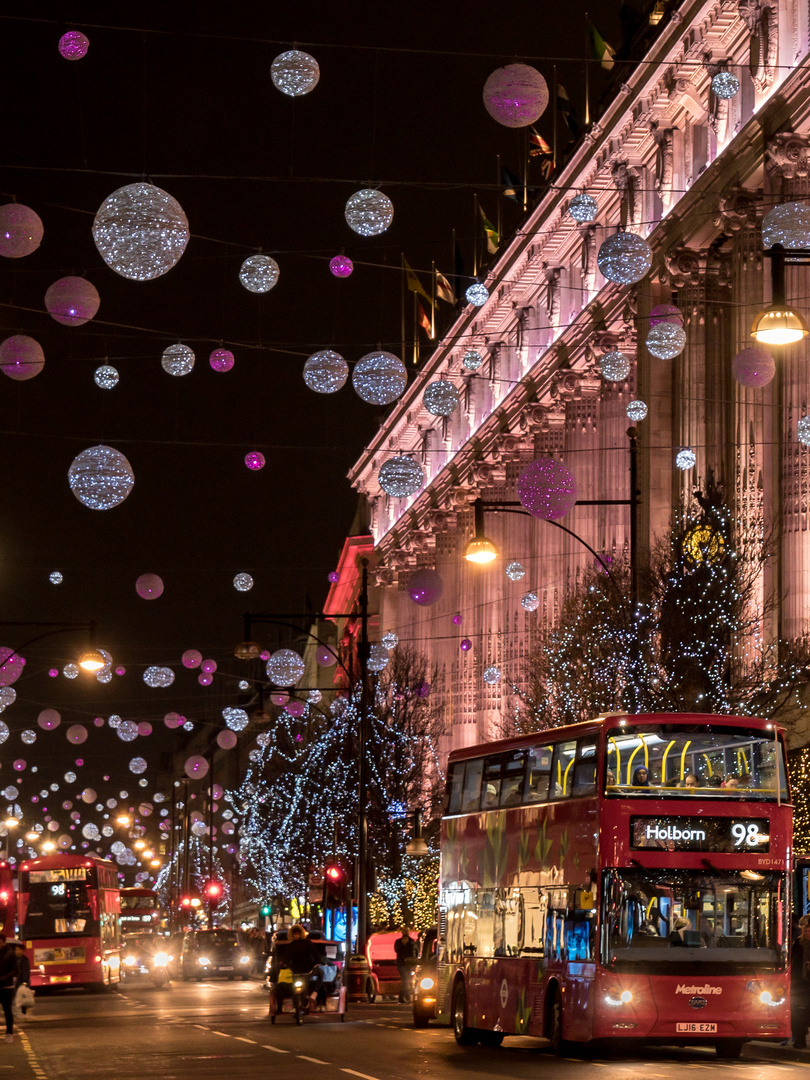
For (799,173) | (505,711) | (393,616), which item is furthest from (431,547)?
(799,173)

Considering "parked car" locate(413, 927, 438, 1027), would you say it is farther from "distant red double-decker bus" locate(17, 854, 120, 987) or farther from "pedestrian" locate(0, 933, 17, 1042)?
"distant red double-decker bus" locate(17, 854, 120, 987)

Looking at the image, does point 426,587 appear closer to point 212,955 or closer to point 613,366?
point 613,366

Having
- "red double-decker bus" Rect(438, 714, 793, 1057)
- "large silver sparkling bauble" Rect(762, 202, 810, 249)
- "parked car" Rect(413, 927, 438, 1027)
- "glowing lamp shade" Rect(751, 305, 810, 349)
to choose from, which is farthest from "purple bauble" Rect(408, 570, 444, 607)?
"glowing lamp shade" Rect(751, 305, 810, 349)

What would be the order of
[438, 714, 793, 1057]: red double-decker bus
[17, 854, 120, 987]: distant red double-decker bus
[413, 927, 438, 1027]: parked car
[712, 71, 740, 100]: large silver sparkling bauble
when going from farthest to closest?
[17, 854, 120, 987]: distant red double-decker bus < [712, 71, 740, 100]: large silver sparkling bauble < [413, 927, 438, 1027]: parked car < [438, 714, 793, 1057]: red double-decker bus

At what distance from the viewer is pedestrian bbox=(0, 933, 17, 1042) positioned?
2517cm

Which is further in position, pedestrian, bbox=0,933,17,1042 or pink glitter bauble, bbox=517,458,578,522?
pink glitter bauble, bbox=517,458,578,522

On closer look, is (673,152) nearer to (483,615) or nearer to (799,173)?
(799,173)

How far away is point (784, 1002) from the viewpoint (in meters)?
20.5

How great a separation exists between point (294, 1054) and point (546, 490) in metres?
9.88

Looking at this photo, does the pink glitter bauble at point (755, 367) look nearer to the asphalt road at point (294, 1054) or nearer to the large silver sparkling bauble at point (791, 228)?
the large silver sparkling bauble at point (791, 228)

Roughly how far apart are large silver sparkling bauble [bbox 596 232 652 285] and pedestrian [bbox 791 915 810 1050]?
28.2 feet

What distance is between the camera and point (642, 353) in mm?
49781

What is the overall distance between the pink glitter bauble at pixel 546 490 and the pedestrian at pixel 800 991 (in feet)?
24.5

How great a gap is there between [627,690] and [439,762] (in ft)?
125
